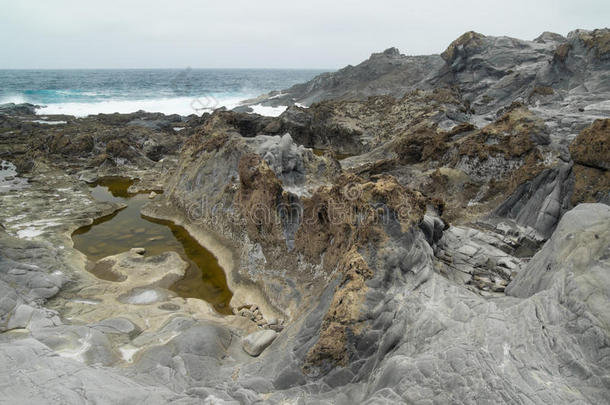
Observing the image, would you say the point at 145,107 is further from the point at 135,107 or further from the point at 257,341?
the point at 257,341

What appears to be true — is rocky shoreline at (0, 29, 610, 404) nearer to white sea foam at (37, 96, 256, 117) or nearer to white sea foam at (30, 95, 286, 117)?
white sea foam at (30, 95, 286, 117)

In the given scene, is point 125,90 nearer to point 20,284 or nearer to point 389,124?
point 389,124

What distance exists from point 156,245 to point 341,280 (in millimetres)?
10652

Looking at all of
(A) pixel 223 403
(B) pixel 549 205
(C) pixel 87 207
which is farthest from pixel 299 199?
(C) pixel 87 207

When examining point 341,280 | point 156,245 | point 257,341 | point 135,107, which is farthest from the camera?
point 135,107

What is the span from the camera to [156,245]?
15.6 m

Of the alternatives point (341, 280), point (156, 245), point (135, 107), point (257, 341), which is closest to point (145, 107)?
point (135, 107)

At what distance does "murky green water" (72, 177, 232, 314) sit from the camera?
12469 mm

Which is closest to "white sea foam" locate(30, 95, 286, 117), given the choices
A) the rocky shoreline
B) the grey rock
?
the rocky shoreline

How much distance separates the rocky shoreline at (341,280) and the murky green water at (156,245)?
0.47 meters

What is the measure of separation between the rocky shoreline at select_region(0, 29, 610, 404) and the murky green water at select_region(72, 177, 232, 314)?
0.47 m

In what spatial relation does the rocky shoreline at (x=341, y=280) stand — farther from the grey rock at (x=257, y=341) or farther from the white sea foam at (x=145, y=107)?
the white sea foam at (x=145, y=107)

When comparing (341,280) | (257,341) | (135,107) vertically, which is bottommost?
(257,341)

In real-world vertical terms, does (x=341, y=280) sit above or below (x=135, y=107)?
below
